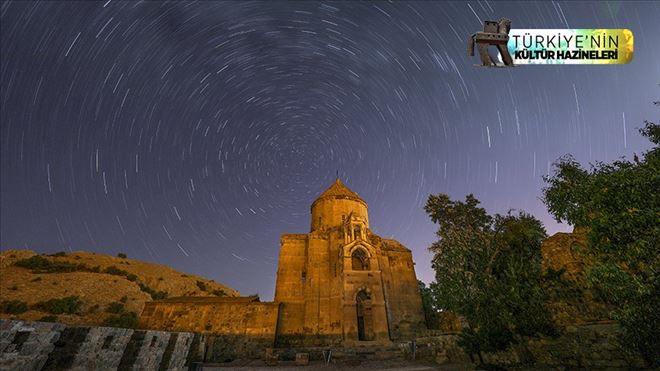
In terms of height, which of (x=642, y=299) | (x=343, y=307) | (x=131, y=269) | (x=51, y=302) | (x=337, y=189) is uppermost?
(x=337, y=189)

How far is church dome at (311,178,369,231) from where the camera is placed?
3466cm

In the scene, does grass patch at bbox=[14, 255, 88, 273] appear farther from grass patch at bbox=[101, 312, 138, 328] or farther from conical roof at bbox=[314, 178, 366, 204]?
conical roof at bbox=[314, 178, 366, 204]

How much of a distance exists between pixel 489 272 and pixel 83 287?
5546cm

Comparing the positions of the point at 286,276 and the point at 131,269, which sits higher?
the point at 131,269

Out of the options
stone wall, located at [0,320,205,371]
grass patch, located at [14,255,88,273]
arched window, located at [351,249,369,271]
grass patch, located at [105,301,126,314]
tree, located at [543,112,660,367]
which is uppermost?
grass patch, located at [14,255,88,273]

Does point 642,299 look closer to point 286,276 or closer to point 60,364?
point 60,364

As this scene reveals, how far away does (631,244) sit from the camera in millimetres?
7805

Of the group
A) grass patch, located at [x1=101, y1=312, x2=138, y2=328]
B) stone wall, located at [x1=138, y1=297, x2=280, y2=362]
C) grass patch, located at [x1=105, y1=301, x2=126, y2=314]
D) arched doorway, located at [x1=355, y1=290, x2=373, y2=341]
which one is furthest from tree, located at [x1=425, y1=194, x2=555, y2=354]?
grass patch, located at [x1=105, y1=301, x2=126, y2=314]

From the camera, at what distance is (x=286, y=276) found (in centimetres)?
2897

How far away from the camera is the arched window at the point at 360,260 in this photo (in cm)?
2950

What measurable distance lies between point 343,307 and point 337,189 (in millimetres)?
17037

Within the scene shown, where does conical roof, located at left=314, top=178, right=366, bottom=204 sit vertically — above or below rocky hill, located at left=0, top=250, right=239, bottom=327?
above

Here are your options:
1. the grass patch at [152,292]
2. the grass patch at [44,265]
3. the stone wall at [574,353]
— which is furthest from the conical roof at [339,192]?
the grass patch at [44,265]

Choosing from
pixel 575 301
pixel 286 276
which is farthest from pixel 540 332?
pixel 286 276
